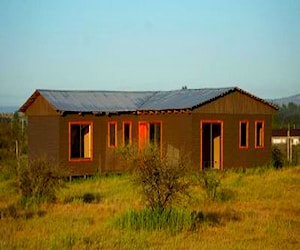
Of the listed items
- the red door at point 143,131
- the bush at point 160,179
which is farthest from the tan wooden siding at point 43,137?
the bush at point 160,179

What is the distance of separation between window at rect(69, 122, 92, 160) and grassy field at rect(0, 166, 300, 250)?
4655mm

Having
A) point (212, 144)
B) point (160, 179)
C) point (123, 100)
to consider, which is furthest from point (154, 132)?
point (160, 179)

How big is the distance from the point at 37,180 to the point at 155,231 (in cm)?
496

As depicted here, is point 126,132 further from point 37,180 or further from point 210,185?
point 37,180

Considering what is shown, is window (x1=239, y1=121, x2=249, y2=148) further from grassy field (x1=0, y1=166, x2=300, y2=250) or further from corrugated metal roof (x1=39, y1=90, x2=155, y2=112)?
grassy field (x1=0, y1=166, x2=300, y2=250)

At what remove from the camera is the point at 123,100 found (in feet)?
90.5

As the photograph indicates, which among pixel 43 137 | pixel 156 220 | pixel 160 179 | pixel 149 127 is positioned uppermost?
pixel 149 127

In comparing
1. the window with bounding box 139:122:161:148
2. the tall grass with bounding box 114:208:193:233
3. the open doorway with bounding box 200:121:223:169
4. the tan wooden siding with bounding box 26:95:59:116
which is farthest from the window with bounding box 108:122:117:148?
the tall grass with bounding box 114:208:193:233

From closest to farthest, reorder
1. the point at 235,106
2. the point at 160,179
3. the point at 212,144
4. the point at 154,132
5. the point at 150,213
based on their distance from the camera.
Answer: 1. the point at 150,213
2. the point at 160,179
3. the point at 235,106
4. the point at 154,132
5. the point at 212,144

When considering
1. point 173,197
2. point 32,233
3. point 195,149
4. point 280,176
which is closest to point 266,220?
point 173,197

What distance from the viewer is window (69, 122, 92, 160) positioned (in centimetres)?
2451

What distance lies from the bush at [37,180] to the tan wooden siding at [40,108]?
318 inches

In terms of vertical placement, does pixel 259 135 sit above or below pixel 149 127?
below

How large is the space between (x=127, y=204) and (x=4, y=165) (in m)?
10.2
